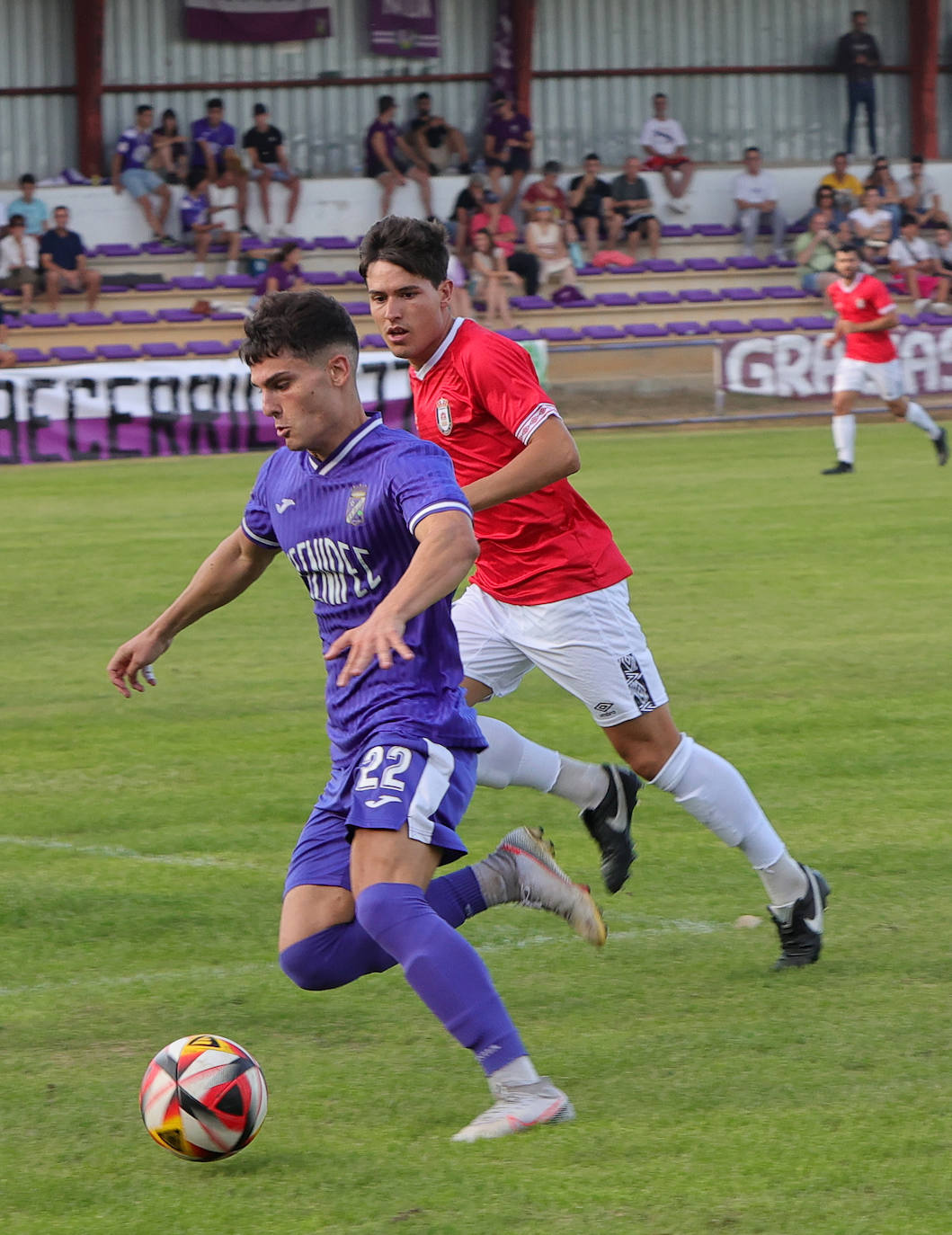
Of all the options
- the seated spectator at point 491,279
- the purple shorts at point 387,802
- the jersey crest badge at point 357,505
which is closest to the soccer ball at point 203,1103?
the purple shorts at point 387,802

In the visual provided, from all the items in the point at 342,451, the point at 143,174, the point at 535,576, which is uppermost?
the point at 143,174

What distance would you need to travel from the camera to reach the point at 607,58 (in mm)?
32500

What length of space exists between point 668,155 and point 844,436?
49.0 ft

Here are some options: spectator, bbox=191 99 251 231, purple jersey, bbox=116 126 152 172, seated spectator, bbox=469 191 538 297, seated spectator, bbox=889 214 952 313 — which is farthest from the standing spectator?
purple jersey, bbox=116 126 152 172

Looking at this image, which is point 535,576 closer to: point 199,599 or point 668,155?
point 199,599

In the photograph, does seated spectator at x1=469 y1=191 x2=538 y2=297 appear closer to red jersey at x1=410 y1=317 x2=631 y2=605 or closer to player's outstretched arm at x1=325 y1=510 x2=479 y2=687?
red jersey at x1=410 y1=317 x2=631 y2=605

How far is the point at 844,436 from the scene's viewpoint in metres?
17.5

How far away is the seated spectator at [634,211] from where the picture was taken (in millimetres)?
29297

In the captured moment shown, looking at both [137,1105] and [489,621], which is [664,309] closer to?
[489,621]

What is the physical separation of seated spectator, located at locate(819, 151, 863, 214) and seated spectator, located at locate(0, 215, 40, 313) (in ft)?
44.5

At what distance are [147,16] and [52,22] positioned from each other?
1.62 metres

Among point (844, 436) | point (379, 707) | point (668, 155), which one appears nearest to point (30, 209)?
point (668, 155)

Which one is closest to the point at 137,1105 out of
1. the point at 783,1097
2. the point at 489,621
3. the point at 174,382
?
the point at 783,1097

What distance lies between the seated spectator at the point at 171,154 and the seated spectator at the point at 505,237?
15.7 ft
